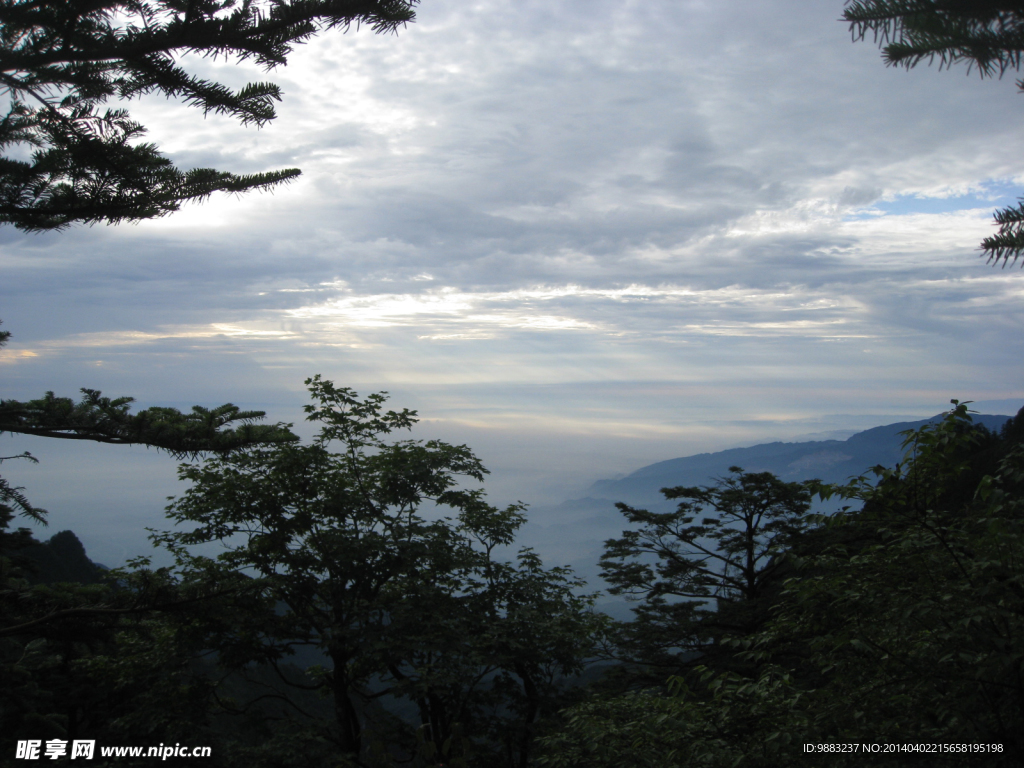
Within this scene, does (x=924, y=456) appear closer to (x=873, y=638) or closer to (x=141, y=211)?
(x=873, y=638)

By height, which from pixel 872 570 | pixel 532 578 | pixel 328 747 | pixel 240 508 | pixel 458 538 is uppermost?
pixel 872 570

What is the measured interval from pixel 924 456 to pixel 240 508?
10.9 m

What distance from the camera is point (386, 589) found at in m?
12.0

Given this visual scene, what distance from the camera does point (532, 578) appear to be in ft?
40.2

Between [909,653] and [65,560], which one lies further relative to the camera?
[65,560]

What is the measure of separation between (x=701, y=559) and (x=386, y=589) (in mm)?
11731

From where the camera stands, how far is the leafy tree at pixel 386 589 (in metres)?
9.98

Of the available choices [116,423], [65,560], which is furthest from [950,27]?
[65,560]

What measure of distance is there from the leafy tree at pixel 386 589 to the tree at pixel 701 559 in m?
6.41

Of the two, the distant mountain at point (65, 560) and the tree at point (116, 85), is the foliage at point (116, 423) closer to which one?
the tree at point (116, 85)

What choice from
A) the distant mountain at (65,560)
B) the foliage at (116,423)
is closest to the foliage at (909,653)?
the foliage at (116,423)

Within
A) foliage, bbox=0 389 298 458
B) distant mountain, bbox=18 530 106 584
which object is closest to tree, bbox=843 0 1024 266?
foliage, bbox=0 389 298 458

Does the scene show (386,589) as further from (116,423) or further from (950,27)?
(950,27)

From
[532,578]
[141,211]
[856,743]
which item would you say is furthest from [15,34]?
[532,578]
